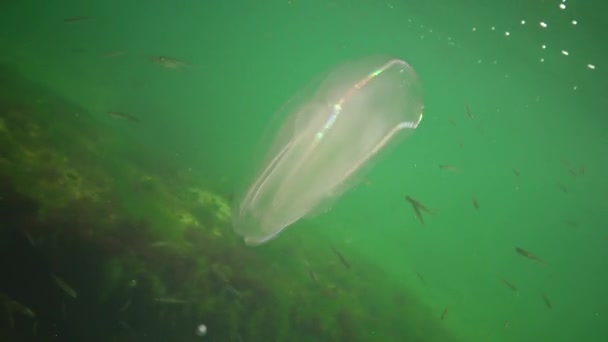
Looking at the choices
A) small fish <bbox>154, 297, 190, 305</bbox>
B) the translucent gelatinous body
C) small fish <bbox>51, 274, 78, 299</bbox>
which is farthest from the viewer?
small fish <bbox>154, 297, 190, 305</bbox>

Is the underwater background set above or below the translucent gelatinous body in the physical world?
below

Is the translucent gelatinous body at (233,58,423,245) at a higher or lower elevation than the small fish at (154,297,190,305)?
higher

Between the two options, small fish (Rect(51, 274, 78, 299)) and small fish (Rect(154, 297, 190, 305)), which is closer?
small fish (Rect(51, 274, 78, 299))

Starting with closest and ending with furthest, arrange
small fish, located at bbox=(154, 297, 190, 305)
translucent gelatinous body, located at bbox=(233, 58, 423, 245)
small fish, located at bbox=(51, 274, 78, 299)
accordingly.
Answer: small fish, located at bbox=(51, 274, 78, 299), translucent gelatinous body, located at bbox=(233, 58, 423, 245), small fish, located at bbox=(154, 297, 190, 305)

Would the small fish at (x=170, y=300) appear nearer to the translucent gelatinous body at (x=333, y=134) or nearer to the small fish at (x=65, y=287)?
the small fish at (x=65, y=287)

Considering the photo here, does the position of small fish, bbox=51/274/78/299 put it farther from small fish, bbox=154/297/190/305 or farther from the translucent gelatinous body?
the translucent gelatinous body

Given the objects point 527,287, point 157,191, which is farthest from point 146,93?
point 527,287

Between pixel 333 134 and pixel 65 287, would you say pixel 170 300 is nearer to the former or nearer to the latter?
pixel 65 287
